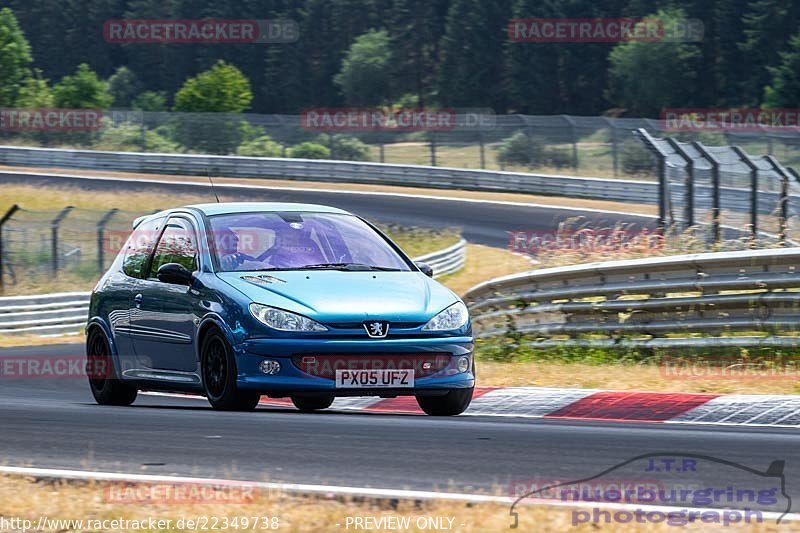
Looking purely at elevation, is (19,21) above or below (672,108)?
above

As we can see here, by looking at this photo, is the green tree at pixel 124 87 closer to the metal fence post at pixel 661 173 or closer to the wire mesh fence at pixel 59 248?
the wire mesh fence at pixel 59 248

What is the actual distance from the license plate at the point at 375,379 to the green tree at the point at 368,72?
9455cm

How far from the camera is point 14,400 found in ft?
37.7

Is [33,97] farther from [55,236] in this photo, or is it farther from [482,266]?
[55,236]

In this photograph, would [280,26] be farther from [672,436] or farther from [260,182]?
[672,436]

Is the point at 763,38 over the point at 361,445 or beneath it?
over

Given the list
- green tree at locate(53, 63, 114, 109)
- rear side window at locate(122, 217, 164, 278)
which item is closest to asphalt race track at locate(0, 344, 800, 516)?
rear side window at locate(122, 217, 164, 278)

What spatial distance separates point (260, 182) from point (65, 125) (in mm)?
13216

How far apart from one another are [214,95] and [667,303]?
2742 inches

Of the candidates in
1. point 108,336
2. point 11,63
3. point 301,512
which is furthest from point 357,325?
point 11,63

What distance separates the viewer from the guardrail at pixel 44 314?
2366 cm

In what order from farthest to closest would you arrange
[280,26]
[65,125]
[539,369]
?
1. [280,26]
2. [65,125]
3. [539,369]

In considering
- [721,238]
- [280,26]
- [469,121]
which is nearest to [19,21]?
[280,26]

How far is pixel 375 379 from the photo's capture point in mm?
8719
